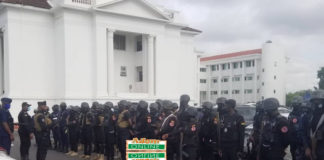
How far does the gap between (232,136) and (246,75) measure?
161 feet

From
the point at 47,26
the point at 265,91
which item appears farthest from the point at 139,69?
the point at 265,91

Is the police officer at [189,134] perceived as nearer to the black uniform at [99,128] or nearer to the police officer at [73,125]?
the black uniform at [99,128]

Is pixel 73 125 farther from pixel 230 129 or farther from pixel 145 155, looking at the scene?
pixel 145 155

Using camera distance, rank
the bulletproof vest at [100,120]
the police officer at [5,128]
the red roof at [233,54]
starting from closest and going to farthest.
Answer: the police officer at [5,128] → the bulletproof vest at [100,120] → the red roof at [233,54]

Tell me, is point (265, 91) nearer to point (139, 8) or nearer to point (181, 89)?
point (181, 89)

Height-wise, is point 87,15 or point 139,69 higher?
point 87,15

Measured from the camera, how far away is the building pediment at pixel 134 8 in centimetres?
2338

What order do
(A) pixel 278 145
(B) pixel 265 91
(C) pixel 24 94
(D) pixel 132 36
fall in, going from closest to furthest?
(A) pixel 278 145 → (C) pixel 24 94 → (D) pixel 132 36 → (B) pixel 265 91

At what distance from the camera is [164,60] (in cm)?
2656

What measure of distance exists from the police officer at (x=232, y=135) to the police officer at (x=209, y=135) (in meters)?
0.32

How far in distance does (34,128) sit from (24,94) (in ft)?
48.5

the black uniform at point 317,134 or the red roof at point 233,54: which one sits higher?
the red roof at point 233,54

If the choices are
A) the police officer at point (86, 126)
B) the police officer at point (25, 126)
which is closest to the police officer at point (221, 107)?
the police officer at point (86, 126)

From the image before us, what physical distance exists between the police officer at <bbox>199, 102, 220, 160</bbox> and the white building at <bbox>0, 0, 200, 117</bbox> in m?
16.0
